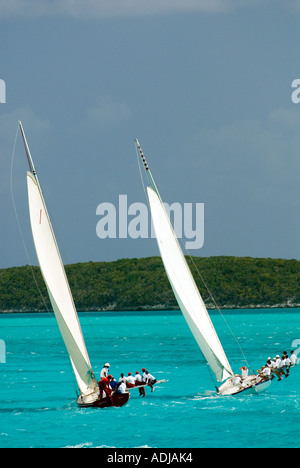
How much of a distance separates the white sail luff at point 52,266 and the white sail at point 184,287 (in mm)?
5497

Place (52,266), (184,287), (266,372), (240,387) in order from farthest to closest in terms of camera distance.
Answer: (266,372), (240,387), (184,287), (52,266)

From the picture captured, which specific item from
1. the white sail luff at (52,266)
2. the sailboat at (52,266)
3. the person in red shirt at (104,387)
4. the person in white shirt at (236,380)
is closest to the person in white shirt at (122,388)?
the person in red shirt at (104,387)

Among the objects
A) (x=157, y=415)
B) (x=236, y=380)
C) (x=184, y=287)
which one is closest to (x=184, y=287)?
(x=184, y=287)

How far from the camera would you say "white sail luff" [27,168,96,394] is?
39.6m

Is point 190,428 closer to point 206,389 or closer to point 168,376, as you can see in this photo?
point 206,389

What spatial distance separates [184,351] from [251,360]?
52.0 feet

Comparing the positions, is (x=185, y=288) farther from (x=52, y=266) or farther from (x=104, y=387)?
(x=52, y=266)

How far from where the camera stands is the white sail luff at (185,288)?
41.9 metres

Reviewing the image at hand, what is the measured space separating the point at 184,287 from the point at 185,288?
0.07 meters

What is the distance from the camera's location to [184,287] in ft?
138

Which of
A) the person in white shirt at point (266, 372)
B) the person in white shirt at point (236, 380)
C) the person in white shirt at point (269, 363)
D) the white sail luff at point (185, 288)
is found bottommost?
the person in white shirt at point (236, 380)

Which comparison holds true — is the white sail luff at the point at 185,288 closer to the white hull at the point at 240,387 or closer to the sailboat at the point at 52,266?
the white hull at the point at 240,387
